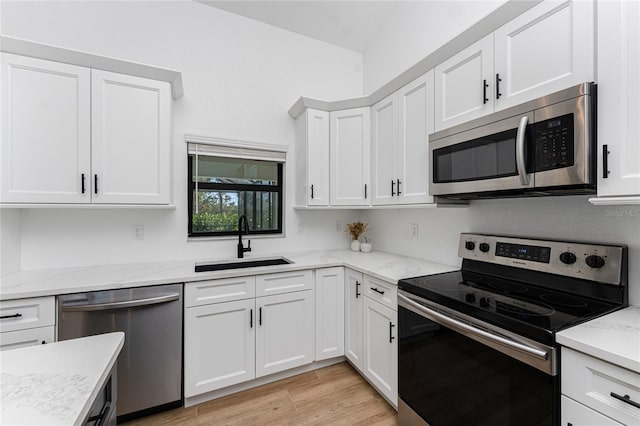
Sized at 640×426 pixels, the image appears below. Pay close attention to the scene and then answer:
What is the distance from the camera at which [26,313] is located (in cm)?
153

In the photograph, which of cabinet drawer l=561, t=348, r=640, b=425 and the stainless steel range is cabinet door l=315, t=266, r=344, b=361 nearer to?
the stainless steel range

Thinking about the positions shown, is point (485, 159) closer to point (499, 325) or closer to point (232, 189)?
point (499, 325)

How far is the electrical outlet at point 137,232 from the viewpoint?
7.39 ft

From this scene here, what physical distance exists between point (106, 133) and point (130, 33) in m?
1.01

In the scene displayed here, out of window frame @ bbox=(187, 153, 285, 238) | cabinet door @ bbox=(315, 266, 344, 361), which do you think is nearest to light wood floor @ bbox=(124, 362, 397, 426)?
cabinet door @ bbox=(315, 266, 344, 361)

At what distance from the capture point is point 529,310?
3.92ft

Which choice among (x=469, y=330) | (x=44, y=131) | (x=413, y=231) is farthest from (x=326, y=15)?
(x=469, y=330)

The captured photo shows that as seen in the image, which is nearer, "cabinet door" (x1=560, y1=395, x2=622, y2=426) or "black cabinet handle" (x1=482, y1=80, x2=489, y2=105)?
"cabinet door" (x1=560, y1=395, x2=622, y2=426)

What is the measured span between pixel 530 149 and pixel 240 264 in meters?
2.13

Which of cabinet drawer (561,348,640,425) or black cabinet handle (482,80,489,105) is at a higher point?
black cabinet handle (482,80,489,105)

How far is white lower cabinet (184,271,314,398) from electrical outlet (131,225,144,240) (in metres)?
0.77

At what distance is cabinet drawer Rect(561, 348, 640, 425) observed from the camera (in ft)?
2.70

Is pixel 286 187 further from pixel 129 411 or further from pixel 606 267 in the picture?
pixel 606 267

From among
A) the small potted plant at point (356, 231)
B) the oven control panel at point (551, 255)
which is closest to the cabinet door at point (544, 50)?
the oven control panel at point (551, 255)
